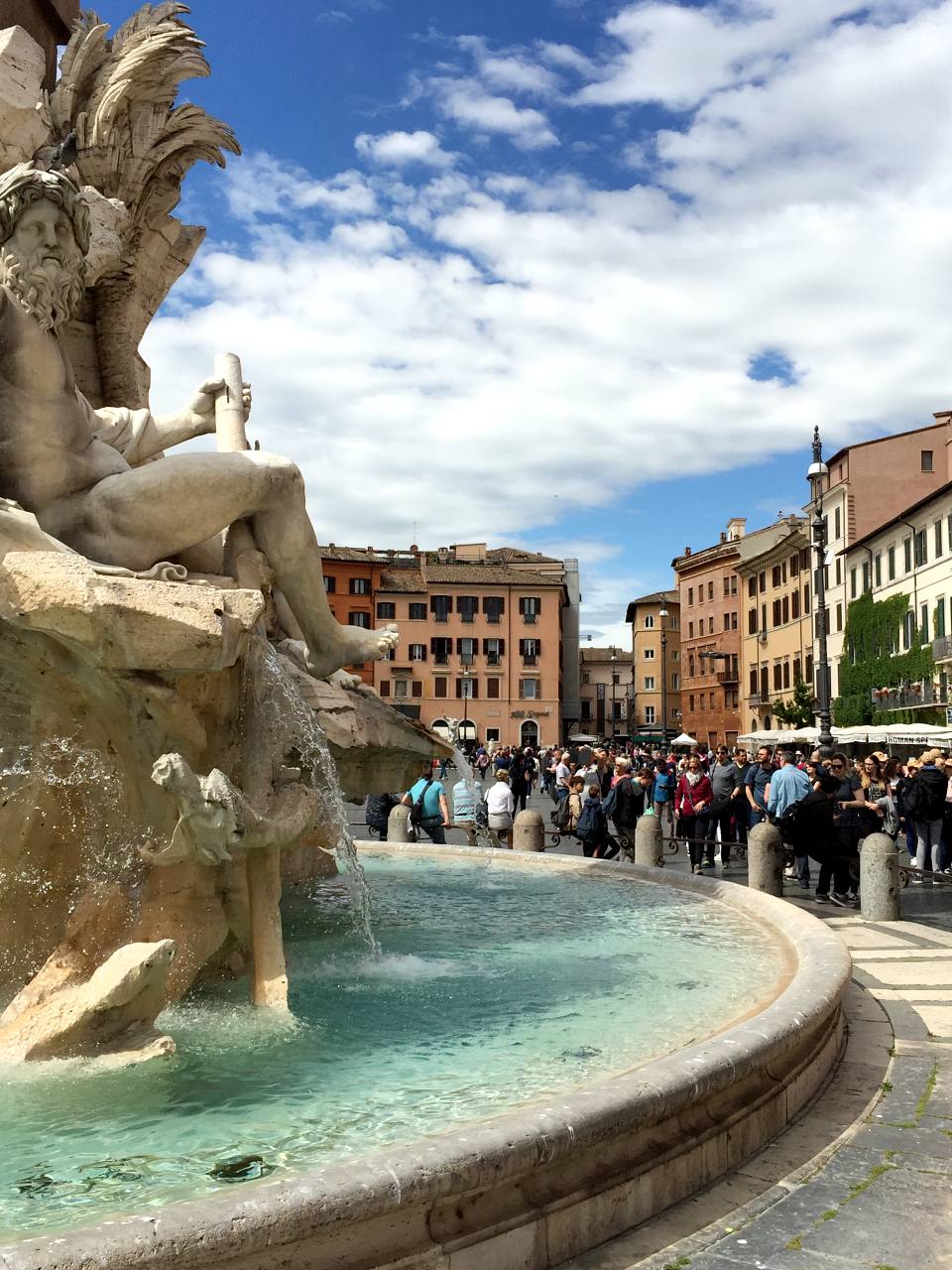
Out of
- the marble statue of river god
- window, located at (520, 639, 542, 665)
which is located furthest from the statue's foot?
window, located at (520, 639, 542, 665)

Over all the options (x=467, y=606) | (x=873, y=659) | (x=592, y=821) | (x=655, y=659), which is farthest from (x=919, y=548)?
(x=655, y=659)

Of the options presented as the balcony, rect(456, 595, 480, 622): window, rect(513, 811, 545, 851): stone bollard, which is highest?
rect(456, 595, 480, 622): window

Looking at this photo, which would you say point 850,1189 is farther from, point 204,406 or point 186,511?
point 204,406

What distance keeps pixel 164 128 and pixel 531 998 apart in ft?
19.9

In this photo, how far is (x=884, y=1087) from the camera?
16.5ft

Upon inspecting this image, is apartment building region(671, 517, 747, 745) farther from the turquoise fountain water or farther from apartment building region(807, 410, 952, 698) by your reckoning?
the turquoise fountain water

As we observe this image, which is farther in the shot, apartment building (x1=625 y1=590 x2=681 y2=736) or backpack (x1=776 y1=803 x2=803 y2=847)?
apartment building (x1=625 y1=590 x2=681 y2=736)

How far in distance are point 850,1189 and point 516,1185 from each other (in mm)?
1402

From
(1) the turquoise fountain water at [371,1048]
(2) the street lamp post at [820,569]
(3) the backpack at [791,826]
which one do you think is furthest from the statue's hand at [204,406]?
(2) the street lamp post at [820,569]

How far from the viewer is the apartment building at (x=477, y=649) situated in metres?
78.6

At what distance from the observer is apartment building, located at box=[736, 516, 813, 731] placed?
61094 millimetres

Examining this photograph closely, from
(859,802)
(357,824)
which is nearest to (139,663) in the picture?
(859,802)

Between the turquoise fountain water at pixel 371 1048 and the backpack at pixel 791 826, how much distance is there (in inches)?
168

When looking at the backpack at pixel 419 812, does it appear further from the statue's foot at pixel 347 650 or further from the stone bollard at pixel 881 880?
the statue's foot at pixel 347 650
